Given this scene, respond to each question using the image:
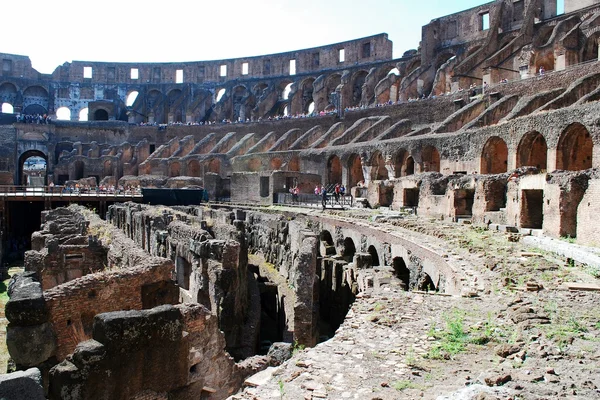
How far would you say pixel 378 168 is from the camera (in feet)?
108

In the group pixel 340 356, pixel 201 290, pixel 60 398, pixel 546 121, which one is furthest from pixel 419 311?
pixel 546 121

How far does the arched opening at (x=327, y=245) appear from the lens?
19211 mm

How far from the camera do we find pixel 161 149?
49625 millimetres

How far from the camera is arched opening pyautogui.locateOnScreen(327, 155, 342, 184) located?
36219mm

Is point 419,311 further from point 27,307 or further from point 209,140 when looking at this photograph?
point 209,140

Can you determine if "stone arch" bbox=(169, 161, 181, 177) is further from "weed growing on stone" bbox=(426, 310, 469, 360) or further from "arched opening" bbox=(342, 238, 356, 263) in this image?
"weed growing on stone" bbox=(426, 310, 469, 360)

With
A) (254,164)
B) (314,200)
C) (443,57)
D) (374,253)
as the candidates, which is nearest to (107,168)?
(254,164)

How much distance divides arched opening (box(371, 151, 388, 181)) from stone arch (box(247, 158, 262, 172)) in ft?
38.0

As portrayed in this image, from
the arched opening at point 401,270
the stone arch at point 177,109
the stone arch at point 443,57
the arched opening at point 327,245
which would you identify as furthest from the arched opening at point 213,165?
the arched opening at point 401,270

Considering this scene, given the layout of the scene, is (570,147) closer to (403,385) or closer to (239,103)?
(403,385)

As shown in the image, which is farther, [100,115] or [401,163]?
[100,115]

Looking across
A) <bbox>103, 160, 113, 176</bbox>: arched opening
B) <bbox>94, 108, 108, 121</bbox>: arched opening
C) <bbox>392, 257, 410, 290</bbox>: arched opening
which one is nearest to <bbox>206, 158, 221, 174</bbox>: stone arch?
<bbox>103, 160, 113, 176</bbox>: arched opening

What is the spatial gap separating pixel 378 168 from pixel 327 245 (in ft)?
46.0

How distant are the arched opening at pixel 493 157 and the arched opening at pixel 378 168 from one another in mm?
8276
